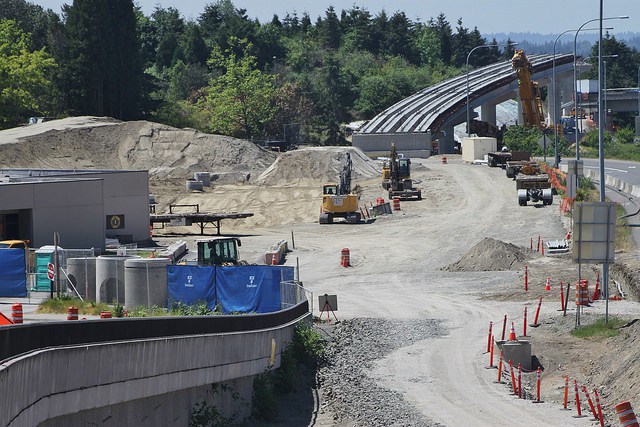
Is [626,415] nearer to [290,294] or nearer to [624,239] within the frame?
[290,294]

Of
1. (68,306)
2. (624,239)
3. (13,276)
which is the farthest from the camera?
(624,239)

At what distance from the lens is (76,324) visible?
1919cm

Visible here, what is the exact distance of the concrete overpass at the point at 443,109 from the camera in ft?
364

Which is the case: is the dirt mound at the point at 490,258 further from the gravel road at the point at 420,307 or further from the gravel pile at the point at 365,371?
the gravel pile at the point at 365,371

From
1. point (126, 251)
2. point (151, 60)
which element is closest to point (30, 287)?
point (126, 251)

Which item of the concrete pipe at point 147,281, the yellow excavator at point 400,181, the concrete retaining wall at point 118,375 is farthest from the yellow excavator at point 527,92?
the concrete retaining wall at point 118,375

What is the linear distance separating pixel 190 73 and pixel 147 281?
Answer: 373 feet

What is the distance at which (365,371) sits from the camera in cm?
3089

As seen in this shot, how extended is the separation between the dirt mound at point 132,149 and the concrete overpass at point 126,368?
208 ft

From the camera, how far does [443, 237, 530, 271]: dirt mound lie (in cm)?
4792

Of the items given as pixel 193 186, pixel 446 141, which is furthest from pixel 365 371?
pixel 446 141

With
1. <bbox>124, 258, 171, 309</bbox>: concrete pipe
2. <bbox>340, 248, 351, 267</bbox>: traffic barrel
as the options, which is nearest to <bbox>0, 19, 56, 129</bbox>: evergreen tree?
<bbox>340, 248, 351, 267</bbox>: traffic barrel

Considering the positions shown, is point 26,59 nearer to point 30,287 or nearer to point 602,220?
point 30,287

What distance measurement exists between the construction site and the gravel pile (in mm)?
64
